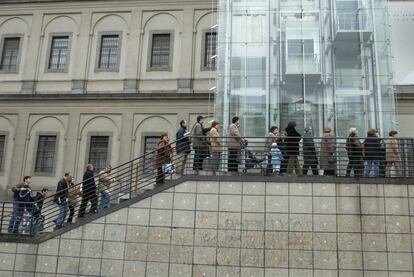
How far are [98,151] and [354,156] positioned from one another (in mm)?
14284

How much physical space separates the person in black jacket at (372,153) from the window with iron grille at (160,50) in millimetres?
13418

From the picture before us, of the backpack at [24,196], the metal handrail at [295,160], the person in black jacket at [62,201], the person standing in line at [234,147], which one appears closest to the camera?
the metal handrail at [295,160]

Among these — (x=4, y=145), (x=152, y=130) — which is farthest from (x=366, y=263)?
(x=4, y=145)

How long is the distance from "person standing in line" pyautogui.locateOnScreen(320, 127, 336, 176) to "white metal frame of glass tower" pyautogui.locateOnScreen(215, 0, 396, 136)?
3.45m

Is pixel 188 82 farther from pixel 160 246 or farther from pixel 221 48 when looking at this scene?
pixel 160 246

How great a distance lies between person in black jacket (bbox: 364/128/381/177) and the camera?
1279 cm

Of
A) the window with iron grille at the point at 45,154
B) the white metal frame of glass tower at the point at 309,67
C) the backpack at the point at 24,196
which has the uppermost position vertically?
the white metal frame of glass tower at the point at 309,67

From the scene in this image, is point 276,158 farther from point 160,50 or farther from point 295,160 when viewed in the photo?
point 160,50

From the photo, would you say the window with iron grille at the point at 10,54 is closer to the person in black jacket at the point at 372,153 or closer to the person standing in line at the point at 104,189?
the person standing in line at the point at 104,189

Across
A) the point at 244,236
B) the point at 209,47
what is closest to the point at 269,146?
the point at 244,236

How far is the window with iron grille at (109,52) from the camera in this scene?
24.6 m

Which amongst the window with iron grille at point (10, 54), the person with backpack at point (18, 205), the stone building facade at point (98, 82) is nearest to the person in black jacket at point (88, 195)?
the person with backpack at point (18, 205)

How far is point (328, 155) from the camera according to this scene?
13.1 meters

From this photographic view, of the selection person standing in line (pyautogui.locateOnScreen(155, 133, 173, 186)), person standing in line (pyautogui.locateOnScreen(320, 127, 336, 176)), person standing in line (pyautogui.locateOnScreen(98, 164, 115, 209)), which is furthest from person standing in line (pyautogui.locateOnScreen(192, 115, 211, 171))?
person standing in line (pyautogui.locateOnScreen(320, 127, 336, 176))
